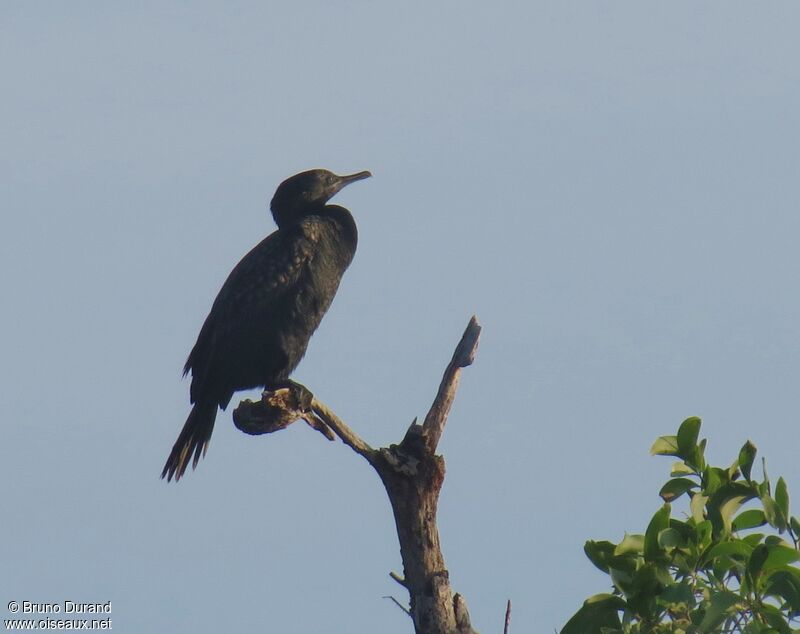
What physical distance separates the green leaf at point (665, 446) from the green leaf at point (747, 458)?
0.72ft

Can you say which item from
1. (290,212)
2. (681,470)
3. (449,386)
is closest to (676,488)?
(681,470)

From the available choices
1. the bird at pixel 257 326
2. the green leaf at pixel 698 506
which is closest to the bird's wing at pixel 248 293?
the bird at pixel 257 326

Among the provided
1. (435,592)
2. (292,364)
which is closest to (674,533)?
(435,592)

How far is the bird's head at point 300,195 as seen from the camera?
8508 millimetres

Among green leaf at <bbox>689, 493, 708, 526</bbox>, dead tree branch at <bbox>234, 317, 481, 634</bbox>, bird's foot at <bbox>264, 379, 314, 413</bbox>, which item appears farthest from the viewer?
bird's foot at <bbox>264, 379, 314, 413</bbox>

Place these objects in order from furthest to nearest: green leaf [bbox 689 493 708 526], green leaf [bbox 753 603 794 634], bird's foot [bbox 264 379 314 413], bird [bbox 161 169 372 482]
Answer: bird [bbox 161 169 372 482] < bird's foot [bbox 264 379 314 413] < green leaf [bbox 689 493 708 526] < green leaf [bbox 753 603 794 634]

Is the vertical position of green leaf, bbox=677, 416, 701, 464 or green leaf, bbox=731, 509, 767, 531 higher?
green leaf, bbox=677, 416, 701, 464

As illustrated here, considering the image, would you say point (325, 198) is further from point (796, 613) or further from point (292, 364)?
point (796, 613)

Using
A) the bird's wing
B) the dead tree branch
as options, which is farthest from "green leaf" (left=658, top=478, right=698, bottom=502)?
the bird's wing

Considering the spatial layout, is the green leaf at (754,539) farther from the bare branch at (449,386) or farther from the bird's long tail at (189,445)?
the bird's long tail at (189,445)

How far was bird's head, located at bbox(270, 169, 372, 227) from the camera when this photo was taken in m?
8.51

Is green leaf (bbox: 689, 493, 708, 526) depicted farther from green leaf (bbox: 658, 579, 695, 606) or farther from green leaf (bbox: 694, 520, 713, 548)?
green leaf (bbox: 658, 579, 695, 606)

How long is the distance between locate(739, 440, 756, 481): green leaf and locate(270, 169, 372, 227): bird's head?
501 cm

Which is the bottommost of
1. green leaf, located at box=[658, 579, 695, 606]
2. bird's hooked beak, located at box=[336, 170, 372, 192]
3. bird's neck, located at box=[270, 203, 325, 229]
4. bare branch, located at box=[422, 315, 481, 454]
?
green leaf, located at box=[658, 579, 695, 606]
